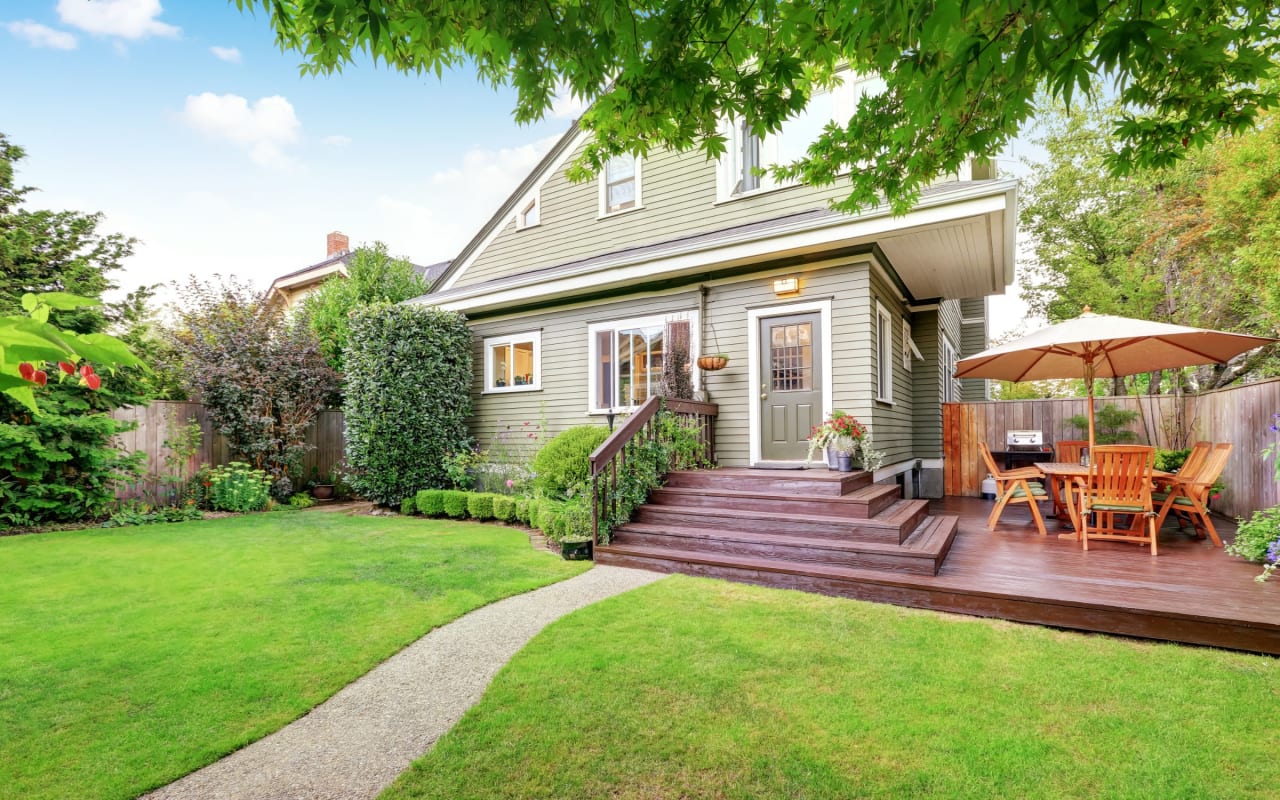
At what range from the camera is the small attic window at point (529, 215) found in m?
10.6

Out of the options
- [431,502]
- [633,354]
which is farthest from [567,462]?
[431,502]

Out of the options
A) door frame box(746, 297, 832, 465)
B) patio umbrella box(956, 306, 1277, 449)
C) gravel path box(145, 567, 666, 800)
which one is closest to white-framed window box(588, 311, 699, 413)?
door frame box(746, 297, 832, 465)

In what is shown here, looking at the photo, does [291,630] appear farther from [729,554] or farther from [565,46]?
[565,46]

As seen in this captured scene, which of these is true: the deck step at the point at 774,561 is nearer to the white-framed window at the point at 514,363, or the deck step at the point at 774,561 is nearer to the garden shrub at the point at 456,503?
the garden shrub at the point at 456,503

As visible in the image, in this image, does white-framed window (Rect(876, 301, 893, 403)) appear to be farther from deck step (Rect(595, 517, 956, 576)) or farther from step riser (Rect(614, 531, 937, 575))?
step riser (Rect(614, 531, 937, 575))

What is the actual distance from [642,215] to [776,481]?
5171mm

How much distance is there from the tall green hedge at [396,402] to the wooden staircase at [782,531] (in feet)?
15.4

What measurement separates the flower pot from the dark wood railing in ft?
0.50

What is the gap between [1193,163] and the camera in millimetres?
12125

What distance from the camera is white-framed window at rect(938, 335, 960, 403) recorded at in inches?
425

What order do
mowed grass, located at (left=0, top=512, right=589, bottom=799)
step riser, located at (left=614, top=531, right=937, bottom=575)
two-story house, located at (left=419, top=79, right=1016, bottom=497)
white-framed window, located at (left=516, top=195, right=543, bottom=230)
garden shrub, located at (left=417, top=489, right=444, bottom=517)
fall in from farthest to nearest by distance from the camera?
white-framed window, located at (left=516, top=195, right=543, bottom=230) < garden shrub, located at (left=417, top=489, right=444, bottom=517) < two-story house, located at (left=419, top=79, right=1016, bottom=497) < step riser, located at (left=614, top=531, right=937, bottom=575) < mowed grass, located at (left=0, top=512, right=589, bottom=799)

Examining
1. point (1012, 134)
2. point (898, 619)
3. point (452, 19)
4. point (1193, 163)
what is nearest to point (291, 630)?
point (452, 19)

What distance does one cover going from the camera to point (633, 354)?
28.9 ft

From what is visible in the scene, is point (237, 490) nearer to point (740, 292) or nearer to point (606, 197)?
point (606, 197)
